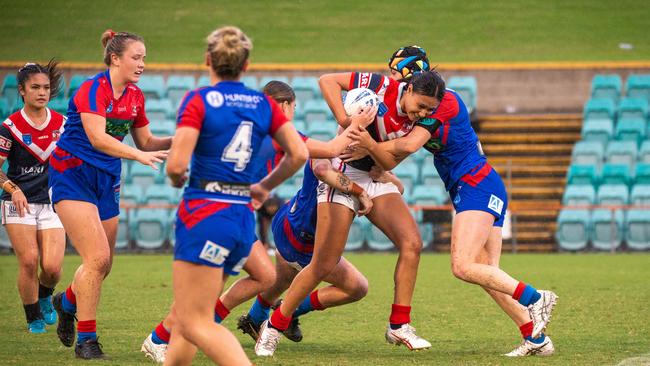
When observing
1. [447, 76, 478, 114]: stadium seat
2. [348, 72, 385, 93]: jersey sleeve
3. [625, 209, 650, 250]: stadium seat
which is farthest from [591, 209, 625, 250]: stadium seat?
[348, 72, 385, 93]: jersey sleeve

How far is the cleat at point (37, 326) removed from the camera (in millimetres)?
8344

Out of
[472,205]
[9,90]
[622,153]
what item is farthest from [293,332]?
[9,90]

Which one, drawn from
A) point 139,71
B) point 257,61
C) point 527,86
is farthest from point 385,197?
point 257,61

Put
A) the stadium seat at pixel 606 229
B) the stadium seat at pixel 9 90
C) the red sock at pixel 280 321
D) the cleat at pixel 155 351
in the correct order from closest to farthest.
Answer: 1. the cleat at pixel 155 351
2. the red sock at pixel 280 321
3. the stadium seat at pixel 606 229
4. the stadium seat at pixel 9 90

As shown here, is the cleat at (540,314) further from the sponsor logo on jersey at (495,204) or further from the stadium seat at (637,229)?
the stadium seat at (637,229)

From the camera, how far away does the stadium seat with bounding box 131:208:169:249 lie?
18.4 m

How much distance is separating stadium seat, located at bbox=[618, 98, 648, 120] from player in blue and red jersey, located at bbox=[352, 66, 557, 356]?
1374cm

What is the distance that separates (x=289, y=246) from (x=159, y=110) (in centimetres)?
1313

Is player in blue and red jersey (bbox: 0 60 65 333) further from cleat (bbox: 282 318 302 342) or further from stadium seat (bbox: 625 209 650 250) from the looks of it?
stadium seat (bbox: 625 209 650 250)

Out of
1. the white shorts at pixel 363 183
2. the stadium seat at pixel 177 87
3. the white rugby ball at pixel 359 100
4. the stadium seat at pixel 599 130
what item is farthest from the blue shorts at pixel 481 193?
the stadium seat at pixel 177 87

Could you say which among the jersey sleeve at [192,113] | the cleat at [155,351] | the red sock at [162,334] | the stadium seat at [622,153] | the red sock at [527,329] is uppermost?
the stadium seat at [622,153]

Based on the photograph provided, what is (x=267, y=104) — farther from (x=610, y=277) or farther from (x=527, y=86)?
(x=527, y=86)

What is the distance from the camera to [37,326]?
27.5ft

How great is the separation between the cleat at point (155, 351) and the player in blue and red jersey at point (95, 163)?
15.7 inches
